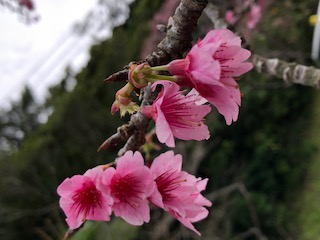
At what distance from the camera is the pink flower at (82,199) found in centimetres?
80

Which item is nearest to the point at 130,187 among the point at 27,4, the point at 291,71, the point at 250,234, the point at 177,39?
the point at 177,39

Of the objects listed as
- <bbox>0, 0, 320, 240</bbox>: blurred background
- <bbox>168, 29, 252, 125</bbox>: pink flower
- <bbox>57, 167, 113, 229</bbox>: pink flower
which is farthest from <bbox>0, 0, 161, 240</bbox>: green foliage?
<bbox>168, 29, 252, 125</bbox>: pink flower

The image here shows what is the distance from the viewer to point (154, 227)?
454cm

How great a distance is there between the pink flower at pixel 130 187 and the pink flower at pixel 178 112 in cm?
9

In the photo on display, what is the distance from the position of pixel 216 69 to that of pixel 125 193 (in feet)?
0.90

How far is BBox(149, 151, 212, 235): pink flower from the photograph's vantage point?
0.81m

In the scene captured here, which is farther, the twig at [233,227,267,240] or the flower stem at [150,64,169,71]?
the twig at [233,227,267,240]

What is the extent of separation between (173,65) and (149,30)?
5.78 m

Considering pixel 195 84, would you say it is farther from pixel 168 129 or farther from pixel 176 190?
pixel 176 190

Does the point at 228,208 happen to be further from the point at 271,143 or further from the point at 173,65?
the point at 173,65

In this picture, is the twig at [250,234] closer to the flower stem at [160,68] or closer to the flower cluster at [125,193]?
the flower cluster at [125,193]

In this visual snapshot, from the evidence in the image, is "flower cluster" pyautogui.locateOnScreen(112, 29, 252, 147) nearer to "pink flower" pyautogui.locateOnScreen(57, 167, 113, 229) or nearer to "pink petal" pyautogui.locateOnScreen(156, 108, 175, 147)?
"pink petal" pyautogui.locateOnScreen(156, 108, 175, 147)

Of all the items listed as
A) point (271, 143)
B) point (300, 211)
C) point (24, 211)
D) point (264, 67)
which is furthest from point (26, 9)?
point (300, 211)

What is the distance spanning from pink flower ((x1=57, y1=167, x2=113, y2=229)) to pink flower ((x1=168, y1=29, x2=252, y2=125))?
0.24 meters
